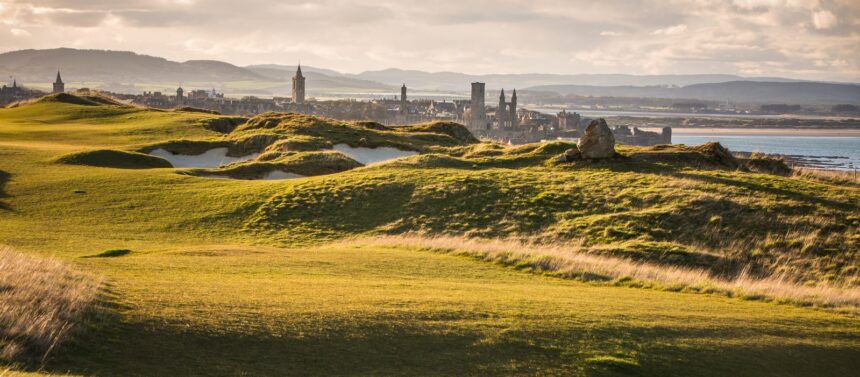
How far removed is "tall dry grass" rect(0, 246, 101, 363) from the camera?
8812 millimetres

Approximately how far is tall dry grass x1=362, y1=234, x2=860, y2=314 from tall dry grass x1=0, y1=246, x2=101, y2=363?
40.9 ft

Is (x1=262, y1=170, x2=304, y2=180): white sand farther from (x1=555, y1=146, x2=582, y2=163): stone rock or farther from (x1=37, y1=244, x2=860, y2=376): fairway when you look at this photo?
(x1=37, y1=244, x2=860, y2=376): fairway

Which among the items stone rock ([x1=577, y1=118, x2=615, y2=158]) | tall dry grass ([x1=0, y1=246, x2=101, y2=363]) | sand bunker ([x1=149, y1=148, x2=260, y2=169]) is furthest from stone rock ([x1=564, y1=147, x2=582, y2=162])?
tall dry grass ([x1=0, y1=246, x2=101, y2=363])

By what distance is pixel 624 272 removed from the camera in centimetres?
2038

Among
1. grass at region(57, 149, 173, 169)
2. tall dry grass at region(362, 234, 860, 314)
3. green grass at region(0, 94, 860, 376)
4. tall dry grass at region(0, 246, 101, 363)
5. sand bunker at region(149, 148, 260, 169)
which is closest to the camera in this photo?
tall dry grass at region(0, 246, 101, 363)

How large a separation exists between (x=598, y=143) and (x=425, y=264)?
19.6 m

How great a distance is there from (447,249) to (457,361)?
538 inches

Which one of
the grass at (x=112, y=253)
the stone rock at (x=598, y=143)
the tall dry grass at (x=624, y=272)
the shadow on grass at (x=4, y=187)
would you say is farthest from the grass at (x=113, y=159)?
the stone rock at (x=598, y=143)

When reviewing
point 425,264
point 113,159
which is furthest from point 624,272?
point 113,159

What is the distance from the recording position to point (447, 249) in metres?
23.8

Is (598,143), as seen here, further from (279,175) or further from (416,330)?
(416,330)

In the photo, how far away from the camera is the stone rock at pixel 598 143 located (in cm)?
3731

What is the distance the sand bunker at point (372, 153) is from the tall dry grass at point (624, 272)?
82.3ft

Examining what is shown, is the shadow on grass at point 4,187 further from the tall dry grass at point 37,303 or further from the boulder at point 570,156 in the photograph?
the boulder at point 570,156
